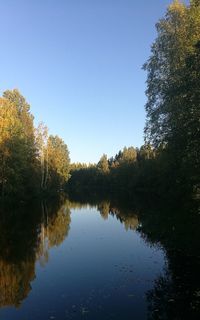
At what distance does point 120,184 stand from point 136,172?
29.5 meters

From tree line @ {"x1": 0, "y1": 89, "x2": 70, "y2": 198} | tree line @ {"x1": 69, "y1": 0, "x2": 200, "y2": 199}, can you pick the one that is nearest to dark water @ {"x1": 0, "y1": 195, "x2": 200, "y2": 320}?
tree line @ {"x1": 69, "y1": 0, "x2": 200, "y2": 199}

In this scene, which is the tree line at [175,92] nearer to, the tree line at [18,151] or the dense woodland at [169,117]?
the dense woodland at [169,117]

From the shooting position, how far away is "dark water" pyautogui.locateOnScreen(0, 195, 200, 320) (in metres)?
15.1

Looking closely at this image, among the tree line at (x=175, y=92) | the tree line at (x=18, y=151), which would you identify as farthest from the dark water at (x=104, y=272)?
the tree line at (x=18, y=151)

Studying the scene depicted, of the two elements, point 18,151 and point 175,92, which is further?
point 18,151

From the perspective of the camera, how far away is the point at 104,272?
70.1 feet

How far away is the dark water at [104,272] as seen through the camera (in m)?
15.1

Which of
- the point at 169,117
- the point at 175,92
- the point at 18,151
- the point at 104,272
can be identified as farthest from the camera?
the point at 18,151

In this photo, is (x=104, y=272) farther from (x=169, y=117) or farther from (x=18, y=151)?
(x=18, y=151)

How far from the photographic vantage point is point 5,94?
308 feet

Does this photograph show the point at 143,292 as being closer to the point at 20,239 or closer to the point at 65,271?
the point at 65,271

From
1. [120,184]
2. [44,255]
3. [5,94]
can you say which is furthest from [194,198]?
[120,184]

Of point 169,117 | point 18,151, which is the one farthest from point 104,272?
point 18,151

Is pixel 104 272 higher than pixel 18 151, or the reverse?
pixel 18 151
